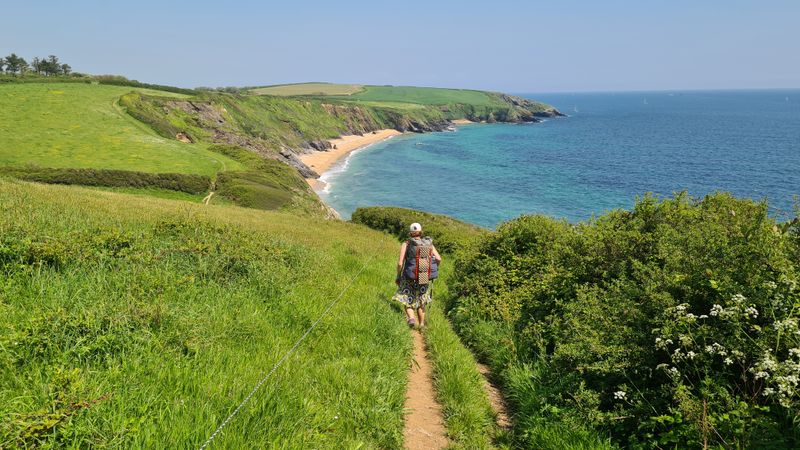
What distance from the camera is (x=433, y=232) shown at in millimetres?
26547

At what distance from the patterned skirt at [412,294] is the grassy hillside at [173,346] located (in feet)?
2.30

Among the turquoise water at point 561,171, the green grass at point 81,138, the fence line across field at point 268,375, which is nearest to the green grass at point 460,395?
the fence line across field at point 268,375

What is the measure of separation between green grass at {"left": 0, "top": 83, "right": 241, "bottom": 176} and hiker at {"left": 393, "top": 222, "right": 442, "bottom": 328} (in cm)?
4127

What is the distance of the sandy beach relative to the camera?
88800mm

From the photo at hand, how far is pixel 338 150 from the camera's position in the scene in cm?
11288

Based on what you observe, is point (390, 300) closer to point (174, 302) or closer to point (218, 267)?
point (218, 267)

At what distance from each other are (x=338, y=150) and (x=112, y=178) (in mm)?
76831

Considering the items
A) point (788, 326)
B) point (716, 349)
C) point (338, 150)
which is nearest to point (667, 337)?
point (716, 349)

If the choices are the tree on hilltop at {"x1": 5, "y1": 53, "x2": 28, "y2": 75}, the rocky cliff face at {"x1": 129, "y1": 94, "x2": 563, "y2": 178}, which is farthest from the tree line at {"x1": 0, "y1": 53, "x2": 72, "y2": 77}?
the rocky cliff face at {"x1": 129, "y1": 94, "x2": 563, "y2": 178}

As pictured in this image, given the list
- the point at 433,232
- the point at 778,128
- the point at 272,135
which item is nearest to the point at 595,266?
the point at 433,232

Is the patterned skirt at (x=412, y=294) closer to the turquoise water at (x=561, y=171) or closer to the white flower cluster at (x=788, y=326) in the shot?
the white flower cluster at (x=788, y=326)

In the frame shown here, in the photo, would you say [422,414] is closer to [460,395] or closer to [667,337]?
[460,395]

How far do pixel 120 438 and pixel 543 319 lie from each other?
7.23m

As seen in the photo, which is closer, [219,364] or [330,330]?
[219,364]
